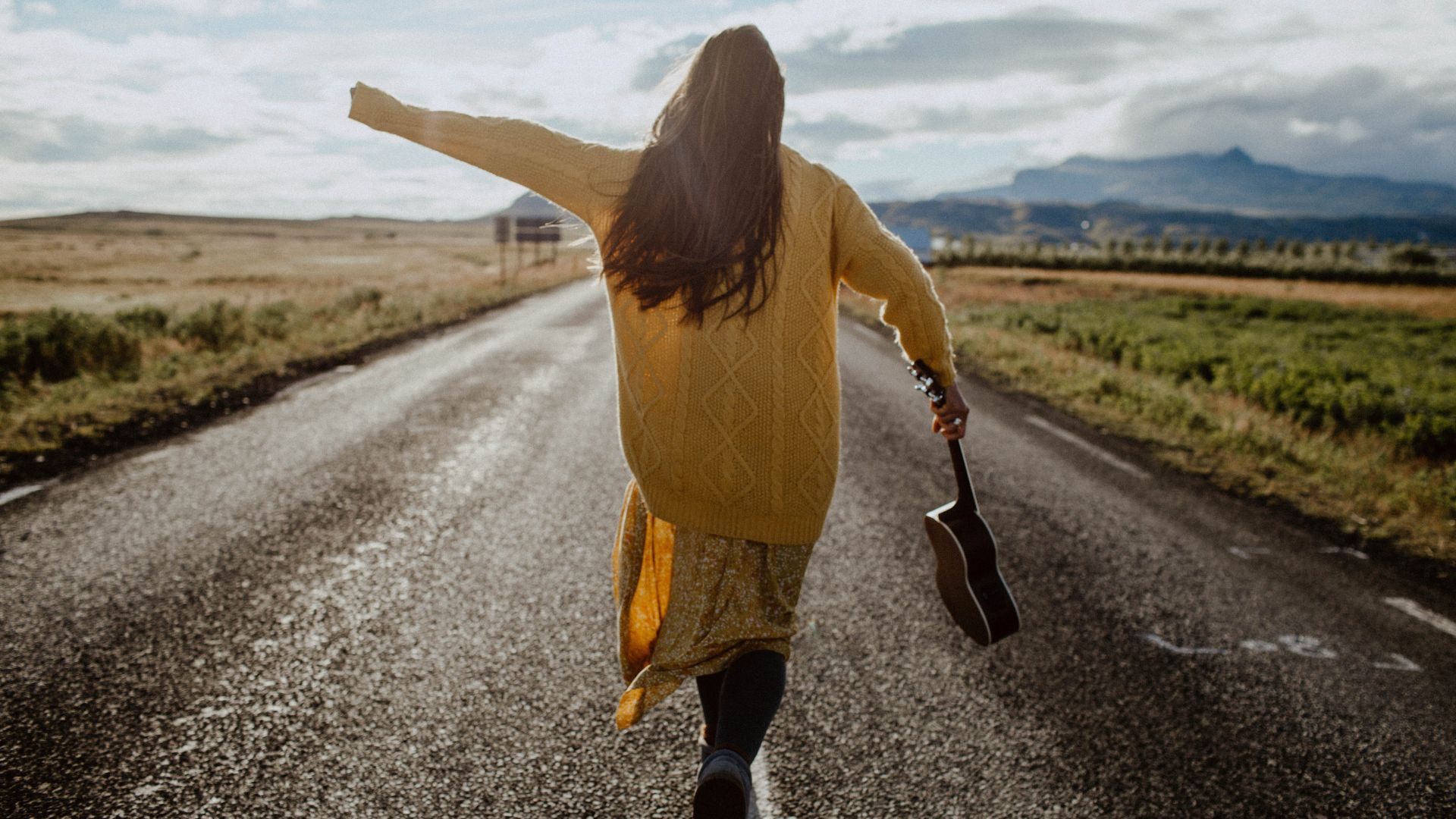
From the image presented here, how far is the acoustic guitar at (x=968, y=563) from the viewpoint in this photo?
2.27 m

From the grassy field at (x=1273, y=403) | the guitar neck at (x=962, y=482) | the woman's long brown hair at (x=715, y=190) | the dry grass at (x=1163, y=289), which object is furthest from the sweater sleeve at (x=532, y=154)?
the dry grass at (x=1163, y=289)

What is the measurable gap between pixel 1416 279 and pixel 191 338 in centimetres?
6743

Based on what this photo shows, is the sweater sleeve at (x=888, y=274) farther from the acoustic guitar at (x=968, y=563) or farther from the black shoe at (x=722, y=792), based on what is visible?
the black shoe at (x=722, y=792)

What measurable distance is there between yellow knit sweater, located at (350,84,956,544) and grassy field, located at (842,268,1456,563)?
4.86 meters

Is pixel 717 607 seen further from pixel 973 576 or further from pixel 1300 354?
pixel 1300 354

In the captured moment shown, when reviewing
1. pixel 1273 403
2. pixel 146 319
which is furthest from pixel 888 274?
pixel 146 319

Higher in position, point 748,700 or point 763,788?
point 748,700

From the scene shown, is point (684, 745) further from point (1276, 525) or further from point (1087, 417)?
point (1087, 417)

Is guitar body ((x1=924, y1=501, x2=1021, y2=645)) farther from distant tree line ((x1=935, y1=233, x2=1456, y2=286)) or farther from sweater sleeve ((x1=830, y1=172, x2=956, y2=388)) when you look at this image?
distant tree line ((x1=935, y1=233, x2=1456, y2=286))

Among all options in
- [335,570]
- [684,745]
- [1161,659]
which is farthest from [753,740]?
[335,570]

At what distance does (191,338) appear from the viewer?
13.1 meters

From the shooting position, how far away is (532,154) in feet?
6.60

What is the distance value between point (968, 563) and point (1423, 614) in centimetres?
323

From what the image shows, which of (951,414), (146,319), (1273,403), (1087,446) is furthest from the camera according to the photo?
(146,319)
